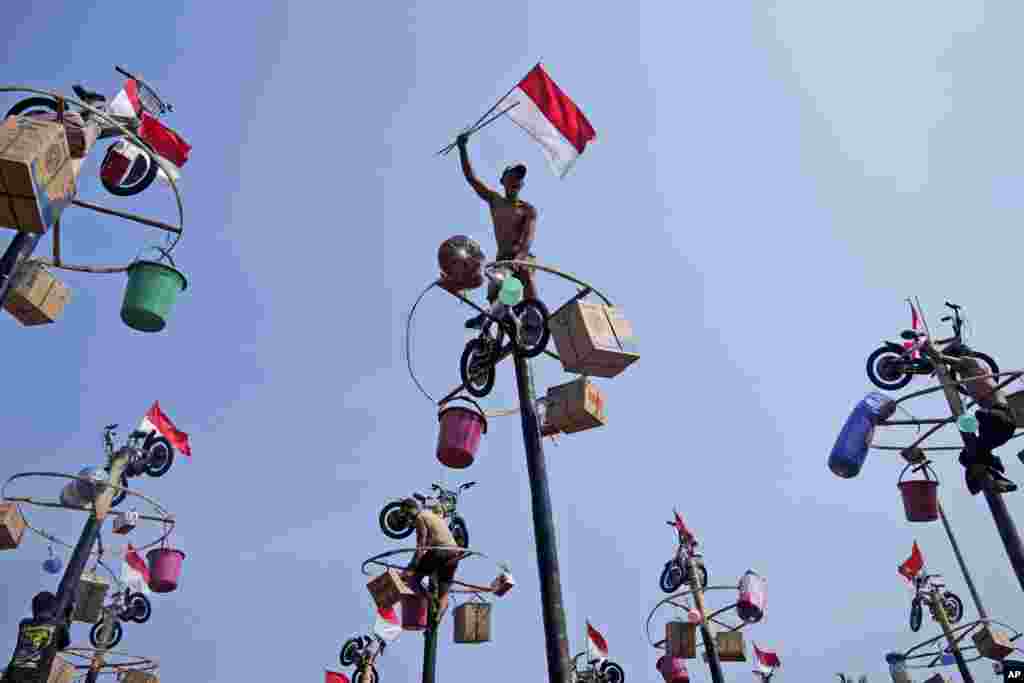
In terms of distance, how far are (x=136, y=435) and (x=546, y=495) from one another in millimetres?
11002

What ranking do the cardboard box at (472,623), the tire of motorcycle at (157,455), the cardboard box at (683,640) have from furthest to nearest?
the cardboard box at (683,640)
the tire of motorcycle at (157,455)
the cardboard box at (472,623)

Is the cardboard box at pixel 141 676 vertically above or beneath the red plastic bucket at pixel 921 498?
beneath

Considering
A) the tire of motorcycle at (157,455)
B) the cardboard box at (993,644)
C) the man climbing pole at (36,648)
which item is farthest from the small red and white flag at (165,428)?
the cardboard box at (993,644)

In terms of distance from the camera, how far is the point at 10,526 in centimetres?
916

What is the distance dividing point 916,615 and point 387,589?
59.2ft

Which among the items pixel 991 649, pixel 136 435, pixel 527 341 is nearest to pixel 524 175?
pixel 527 341

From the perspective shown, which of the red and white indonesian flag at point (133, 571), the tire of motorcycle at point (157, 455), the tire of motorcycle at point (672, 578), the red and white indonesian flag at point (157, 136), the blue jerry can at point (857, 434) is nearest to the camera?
the red and white indonesian flag at point (157, 136)

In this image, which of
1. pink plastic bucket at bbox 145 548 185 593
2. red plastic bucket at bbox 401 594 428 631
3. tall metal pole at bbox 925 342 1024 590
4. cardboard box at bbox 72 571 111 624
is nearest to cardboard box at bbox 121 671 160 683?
cardboard box at bbox 72 571 111 624

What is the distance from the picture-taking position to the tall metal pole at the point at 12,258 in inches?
207

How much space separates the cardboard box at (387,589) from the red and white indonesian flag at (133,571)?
27.9 feet

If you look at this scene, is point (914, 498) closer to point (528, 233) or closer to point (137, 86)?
point (528, 233)

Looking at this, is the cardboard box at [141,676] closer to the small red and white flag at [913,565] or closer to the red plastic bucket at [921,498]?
the red plastic bucket at [921,498]

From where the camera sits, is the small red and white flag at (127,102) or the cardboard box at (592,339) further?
the small red and white flag at (127,102)

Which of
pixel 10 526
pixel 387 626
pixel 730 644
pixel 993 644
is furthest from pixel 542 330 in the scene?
pixel 993 644
